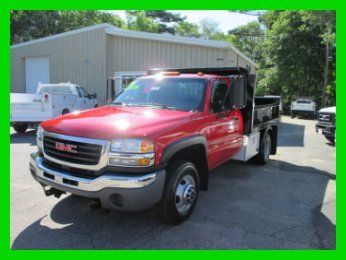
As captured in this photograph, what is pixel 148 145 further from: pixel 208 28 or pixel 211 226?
pixel 208 28

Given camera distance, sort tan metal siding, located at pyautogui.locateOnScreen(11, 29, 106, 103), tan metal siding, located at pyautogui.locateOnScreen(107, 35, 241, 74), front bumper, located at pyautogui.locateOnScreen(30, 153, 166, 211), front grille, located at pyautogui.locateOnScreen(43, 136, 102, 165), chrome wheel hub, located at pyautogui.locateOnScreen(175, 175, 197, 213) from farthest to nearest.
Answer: tan metal siding, located at pyautogui.locateOnScreen(11, 29, 106, 103) < tan metal siding, located at pyautogui.locateOnScreen(107, 35, 241, 74) < chrome wheel hub, located at pyautogui.locateOnScreen(175, 175, 197, 213) < front grille, located at pyautogui.locateOnScreen(43, 136, 102, 165) < front bumper, located at pyautogui.locateOnScreen(30, 153, 166, 211)

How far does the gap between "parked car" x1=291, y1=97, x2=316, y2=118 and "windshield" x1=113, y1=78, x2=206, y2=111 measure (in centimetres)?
2105

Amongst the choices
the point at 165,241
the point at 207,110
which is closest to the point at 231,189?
the point at 207,110

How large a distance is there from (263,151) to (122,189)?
194 inches

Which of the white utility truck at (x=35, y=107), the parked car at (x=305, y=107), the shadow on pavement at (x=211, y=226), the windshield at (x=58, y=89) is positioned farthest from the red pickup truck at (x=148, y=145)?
the parked car at (x=305, y=107)

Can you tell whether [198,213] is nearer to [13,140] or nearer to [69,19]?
[13,140]

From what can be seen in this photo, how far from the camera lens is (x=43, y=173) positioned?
4.20m

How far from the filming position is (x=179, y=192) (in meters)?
4.36

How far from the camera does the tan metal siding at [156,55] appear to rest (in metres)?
13.6

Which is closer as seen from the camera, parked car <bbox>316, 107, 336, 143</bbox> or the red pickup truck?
the red pickup truck

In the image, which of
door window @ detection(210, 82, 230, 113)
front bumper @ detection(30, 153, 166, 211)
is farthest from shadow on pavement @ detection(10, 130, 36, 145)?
front bumper @ detection(30, 153, 166, 211)

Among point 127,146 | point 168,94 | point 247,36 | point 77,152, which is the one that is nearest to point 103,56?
point 168,94

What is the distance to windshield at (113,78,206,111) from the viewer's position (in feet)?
16.6

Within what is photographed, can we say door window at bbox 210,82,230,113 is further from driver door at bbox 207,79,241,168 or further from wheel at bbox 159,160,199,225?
wheel at bbox 159,160,199,225
